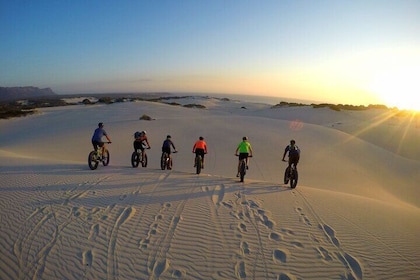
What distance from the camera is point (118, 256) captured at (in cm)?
488

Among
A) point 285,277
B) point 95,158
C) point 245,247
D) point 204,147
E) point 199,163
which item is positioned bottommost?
point 285,277

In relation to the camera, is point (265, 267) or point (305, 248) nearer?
point (265, 267)

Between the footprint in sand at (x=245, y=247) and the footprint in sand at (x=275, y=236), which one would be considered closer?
the footprint in sand at (x=245, y=247)

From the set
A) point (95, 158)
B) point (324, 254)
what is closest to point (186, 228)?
point (324, 254)

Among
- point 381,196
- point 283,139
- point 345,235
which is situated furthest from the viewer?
point 283,139

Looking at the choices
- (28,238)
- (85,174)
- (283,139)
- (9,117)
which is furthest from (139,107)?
(28,238)

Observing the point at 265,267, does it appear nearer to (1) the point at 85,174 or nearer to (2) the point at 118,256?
(2) the point at 118,256

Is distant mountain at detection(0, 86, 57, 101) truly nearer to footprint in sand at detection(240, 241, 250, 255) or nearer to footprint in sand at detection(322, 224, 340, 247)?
footprint in sand at detection(240, 241, 250, 255)

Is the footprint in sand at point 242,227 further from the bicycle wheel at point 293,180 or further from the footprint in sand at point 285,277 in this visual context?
the bicycle wheel at point 293,180

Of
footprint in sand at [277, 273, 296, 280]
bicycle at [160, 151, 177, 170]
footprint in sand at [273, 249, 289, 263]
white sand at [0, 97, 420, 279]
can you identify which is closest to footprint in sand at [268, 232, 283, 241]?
white sand at [0, 97, 420, 279]

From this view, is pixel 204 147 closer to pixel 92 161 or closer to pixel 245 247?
pixel 92 161

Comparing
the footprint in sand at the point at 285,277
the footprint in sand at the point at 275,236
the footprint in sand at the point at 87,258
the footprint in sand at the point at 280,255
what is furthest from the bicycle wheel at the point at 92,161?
the footprint in sand at the point at 285,277

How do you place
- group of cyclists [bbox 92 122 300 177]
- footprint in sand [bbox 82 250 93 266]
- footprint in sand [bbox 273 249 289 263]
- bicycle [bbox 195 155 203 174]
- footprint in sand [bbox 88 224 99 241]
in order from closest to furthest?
footprint in sand [bbox 82 250 93 266] < footprint in sand [bbox 273 249 289 263] < footprint in sand [bbox 88 224 99 241] < group of cyclists [bbox 92 122 300 177] < bicycle [bbox 195 155 203 174]

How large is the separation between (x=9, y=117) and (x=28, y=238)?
36.8 m
